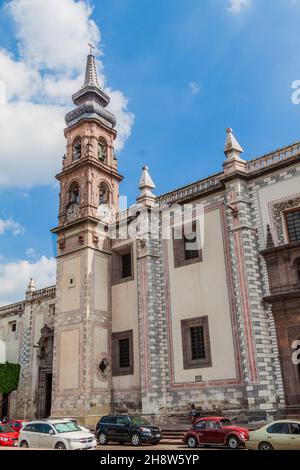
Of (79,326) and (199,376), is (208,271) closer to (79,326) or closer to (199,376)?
(199,376)

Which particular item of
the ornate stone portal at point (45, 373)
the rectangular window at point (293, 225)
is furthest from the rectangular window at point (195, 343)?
the ornate stone portal at point (45, 373)

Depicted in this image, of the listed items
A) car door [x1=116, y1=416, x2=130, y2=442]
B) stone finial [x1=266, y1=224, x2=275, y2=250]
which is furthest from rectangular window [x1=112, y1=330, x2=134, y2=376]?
stone finial [x1=266, y1=224, x2=275, y2=250]

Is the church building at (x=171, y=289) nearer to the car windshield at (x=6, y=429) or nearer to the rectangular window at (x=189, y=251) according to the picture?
the rectangular window at (x=189, y=251)

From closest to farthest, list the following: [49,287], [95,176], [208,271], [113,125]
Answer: [208,271] < [95,176] < [113,125] < [49,287]

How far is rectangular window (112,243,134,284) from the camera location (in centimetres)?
3003

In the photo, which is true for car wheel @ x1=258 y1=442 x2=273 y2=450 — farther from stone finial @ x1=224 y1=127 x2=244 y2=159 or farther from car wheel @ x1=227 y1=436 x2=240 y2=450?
stone finial @ x1=224 y1=127 x2=244 y2=159

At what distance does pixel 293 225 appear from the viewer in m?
23.0

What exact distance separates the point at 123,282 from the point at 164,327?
4442 millimetres

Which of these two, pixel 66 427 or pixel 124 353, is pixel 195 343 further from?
pixel 66 427

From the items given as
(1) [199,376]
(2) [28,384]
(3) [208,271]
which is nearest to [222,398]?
(1) [199,376]

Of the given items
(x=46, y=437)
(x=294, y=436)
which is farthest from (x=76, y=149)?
(x=294, y=436)

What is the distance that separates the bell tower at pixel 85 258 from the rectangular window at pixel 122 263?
0.46m

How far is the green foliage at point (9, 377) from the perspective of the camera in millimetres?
36906

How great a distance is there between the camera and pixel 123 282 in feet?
97.4
